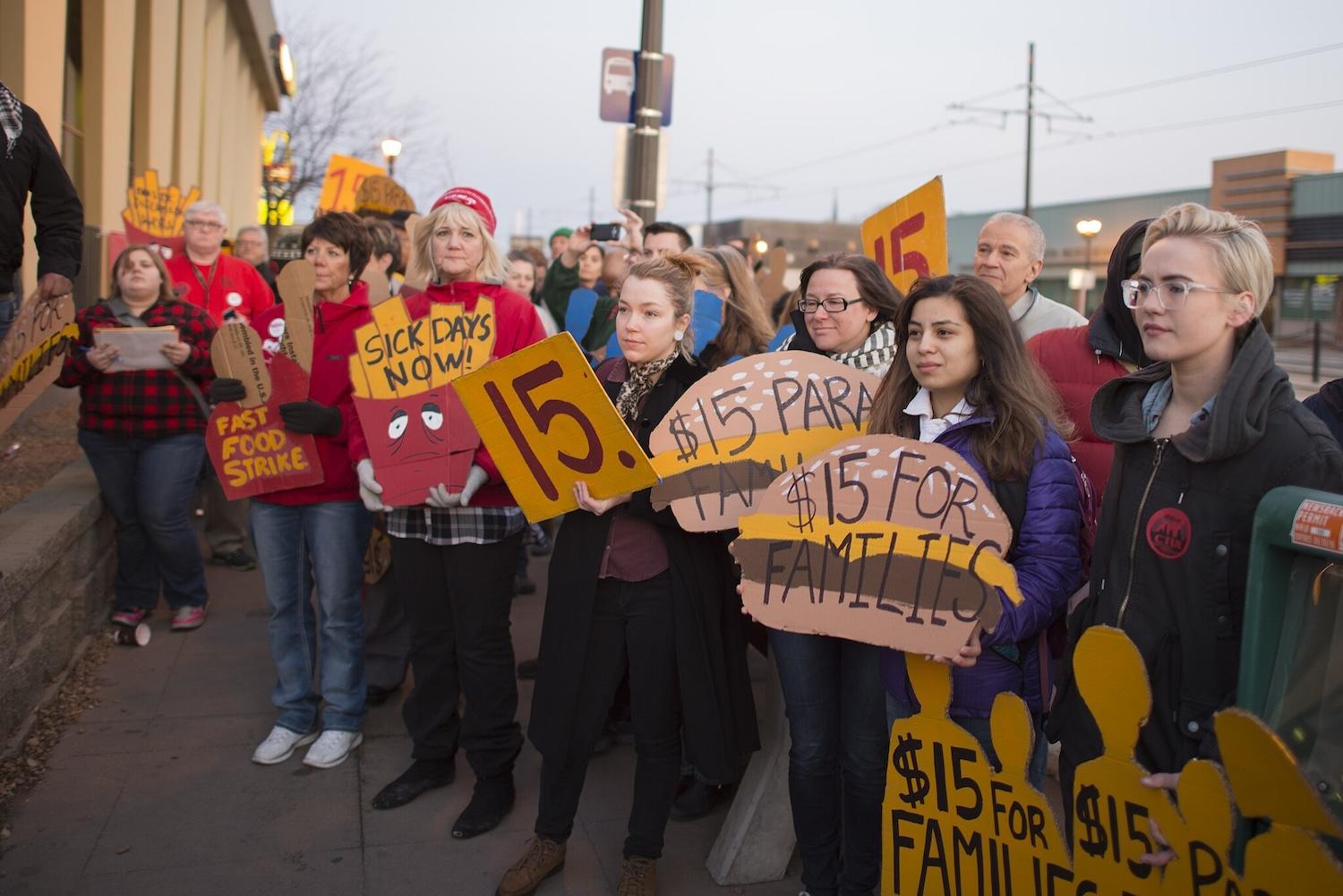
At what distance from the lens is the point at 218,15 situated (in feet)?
60.2

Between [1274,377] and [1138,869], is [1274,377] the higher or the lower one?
the higher one

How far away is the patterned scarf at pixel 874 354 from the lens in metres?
3.49

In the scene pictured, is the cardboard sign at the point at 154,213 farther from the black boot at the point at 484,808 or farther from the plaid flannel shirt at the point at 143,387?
the black boot at the point at 484,808

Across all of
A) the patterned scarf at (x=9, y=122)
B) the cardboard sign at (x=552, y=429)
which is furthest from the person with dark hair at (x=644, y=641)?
the patterned scarf at (x=9, y=122)

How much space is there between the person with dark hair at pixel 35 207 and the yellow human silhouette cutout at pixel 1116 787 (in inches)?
138

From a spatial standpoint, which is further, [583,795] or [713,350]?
[583,795]

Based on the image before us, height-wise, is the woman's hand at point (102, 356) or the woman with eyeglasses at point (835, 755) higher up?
the woman's hand at point (102, 356)

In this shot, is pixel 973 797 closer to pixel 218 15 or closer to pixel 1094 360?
pixel 1094 360

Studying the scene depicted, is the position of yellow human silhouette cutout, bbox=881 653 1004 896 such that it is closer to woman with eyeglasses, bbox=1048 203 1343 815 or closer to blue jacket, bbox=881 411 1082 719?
blue jacket, bbox=881 411 1082 719

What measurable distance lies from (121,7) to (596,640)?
1119cm

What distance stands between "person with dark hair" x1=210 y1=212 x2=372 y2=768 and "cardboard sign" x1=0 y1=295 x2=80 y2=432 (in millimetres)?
617

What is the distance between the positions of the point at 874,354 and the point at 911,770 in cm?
141

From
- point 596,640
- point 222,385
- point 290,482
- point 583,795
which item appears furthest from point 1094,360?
point 222,385

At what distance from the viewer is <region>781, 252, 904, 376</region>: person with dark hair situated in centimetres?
350
